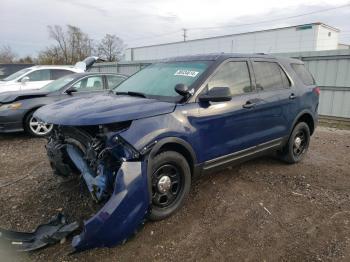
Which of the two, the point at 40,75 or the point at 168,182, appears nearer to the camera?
the point at 168,182

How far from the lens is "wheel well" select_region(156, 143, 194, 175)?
3.24m

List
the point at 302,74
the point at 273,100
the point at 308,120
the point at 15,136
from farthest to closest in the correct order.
→ the point at 15,136
the point at 308,120
the point at 302,74
the point at 273,100

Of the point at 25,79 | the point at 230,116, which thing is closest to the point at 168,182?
the point at 230,116

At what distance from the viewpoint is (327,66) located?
10.5 metres

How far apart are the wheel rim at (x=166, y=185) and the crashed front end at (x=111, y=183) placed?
1.17 ft

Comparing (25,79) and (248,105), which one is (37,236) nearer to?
(248,105)

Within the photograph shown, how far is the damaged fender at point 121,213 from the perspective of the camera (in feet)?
8.50

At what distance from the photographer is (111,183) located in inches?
114

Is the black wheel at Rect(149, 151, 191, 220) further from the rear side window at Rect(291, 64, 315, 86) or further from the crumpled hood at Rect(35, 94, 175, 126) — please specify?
the rear side window at Rect(291, 64, 315, 86)

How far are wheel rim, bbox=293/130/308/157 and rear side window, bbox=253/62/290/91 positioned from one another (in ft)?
3.26

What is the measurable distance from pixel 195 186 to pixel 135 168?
1.60m

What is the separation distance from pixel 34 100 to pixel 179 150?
4804 millimetres

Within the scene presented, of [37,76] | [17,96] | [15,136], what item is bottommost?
[15,136]

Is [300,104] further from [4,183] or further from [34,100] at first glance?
[34,100]
